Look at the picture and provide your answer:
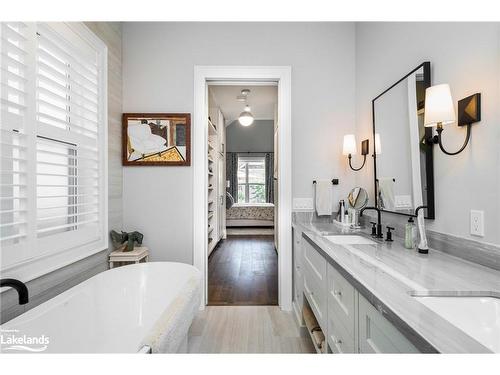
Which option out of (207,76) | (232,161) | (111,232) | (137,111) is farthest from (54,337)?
(232,161)

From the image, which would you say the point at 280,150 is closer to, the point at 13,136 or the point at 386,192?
the point at 386,192

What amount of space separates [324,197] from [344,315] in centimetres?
148

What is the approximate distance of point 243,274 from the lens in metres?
3.54

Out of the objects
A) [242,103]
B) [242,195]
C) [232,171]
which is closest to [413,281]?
[242,103]

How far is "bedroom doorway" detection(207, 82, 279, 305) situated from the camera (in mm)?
3148

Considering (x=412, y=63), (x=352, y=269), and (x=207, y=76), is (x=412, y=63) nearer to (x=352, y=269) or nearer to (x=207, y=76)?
(x=352, y=269)

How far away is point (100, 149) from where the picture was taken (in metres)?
2.19

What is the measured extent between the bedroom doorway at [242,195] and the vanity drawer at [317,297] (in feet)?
3.04

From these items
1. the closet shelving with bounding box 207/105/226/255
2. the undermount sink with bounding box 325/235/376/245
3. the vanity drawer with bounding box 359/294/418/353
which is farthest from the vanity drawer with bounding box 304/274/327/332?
the closet shelving with bounding box 207/105/226/255

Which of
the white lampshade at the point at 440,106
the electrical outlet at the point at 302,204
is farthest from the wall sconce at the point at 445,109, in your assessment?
the electrical outlet at the point at 302,204

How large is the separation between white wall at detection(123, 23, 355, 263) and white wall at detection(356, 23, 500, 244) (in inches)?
33.3

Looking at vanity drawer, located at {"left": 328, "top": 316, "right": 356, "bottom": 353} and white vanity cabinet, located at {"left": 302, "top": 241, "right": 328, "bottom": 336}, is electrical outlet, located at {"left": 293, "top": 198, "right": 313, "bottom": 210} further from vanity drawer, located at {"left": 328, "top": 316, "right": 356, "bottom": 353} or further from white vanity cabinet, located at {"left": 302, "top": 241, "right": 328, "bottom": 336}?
vanity drawer, located at {"left": 328, "top": 316, "right": 356, "bottom": 353}

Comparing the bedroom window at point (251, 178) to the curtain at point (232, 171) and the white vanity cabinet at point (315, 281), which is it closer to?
the curtain at point (232, 171)

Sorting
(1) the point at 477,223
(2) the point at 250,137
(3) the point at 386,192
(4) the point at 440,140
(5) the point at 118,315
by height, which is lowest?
(5) the point at 118,315
